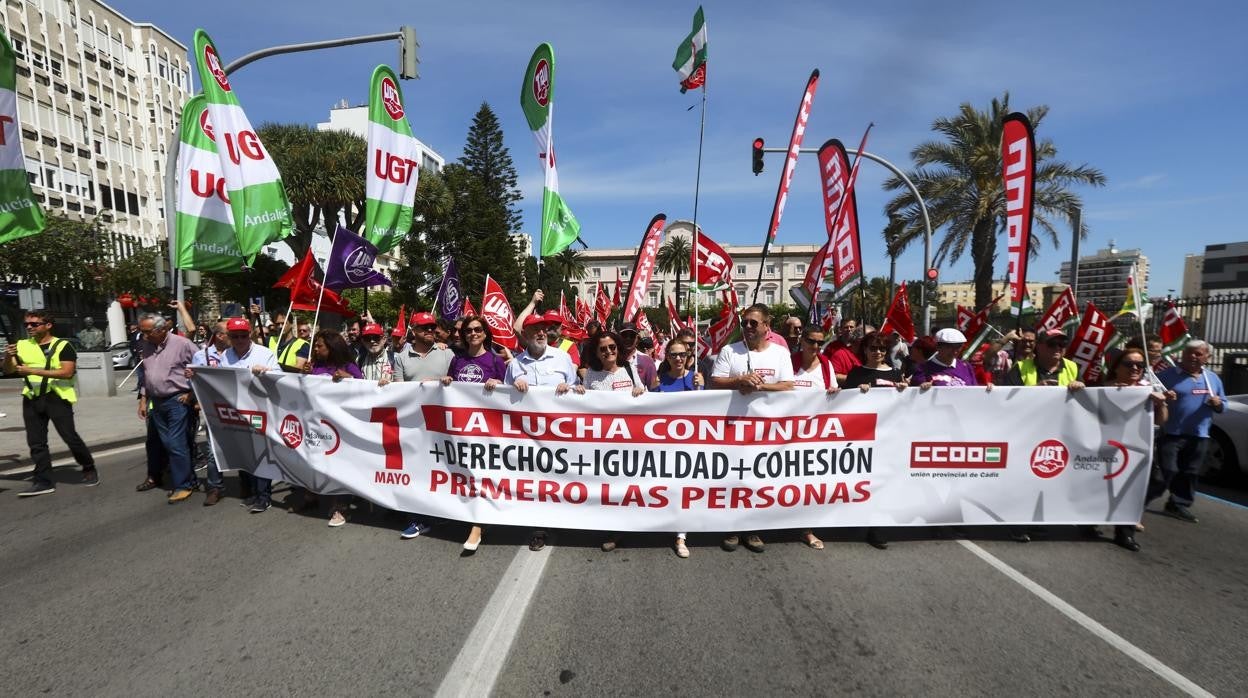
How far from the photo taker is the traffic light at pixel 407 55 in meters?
9.20

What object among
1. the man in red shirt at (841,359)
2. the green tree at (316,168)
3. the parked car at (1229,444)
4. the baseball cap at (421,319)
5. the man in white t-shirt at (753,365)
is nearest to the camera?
the man in white t-shirt at (753,365)

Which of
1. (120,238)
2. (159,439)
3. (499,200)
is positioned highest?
(499,200)

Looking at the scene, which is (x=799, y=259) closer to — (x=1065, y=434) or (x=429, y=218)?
(x=429, y=218)

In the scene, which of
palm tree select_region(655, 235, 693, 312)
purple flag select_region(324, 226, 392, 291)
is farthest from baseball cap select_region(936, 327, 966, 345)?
palm tree select_region(655, 235, 693, 312)

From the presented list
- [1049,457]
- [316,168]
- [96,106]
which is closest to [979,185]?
[1049,457]

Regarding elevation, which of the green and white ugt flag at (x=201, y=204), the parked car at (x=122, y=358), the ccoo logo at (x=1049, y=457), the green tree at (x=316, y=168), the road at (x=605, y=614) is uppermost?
the green tree at (x=316, y=168)

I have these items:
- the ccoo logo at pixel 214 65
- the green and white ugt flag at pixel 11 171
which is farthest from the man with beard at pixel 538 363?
the ccoo logo at pixel 214 65

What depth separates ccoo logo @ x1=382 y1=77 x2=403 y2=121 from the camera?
23.7ft

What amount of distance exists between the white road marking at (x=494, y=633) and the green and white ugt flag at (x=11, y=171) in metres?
5.30

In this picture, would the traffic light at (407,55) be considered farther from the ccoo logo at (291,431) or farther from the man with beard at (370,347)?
the ccoo logo at (291,431)

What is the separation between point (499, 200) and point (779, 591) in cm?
4174

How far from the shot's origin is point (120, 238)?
37000 millimetres

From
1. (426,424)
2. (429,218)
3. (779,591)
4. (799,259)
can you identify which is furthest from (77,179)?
(799,259)

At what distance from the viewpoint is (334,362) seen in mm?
5199
